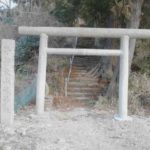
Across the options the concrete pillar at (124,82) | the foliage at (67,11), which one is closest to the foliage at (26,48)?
the foliage at (67,11)

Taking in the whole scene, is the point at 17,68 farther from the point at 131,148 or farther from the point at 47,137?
the point at 131,148

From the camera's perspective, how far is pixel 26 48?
11.5 m

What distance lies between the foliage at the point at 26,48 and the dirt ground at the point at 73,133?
4.09 meters

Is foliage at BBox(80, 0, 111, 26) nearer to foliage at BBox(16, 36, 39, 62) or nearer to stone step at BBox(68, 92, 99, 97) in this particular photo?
foliage at BBox(16, 36, 39, 62)

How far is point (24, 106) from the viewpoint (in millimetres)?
7883

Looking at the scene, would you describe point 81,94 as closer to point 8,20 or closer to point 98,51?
point 98,51

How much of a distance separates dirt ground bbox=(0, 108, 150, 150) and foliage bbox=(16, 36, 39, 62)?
161 inches

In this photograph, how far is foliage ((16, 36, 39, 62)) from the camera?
37.0 feet

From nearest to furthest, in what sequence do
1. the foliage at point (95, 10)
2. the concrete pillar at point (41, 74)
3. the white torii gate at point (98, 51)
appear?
1. the white torii gate at point (98, 51)
2. the concrete pillar at point (41, 74)
3. the foliage at point (95, 10)

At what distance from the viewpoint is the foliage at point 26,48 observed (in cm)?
1127

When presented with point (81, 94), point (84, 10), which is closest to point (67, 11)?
point (84, 10)

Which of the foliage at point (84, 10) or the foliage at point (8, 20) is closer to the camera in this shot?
the foliage at point (84, 10)

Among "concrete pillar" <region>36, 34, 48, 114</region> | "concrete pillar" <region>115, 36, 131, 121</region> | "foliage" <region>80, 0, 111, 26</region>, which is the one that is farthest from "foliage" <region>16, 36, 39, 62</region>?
"concrete pillar" <region>115, 36, 131, 121</region>

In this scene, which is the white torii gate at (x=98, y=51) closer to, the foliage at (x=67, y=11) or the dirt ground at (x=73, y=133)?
the dirt ground at (x=73, y=133)
